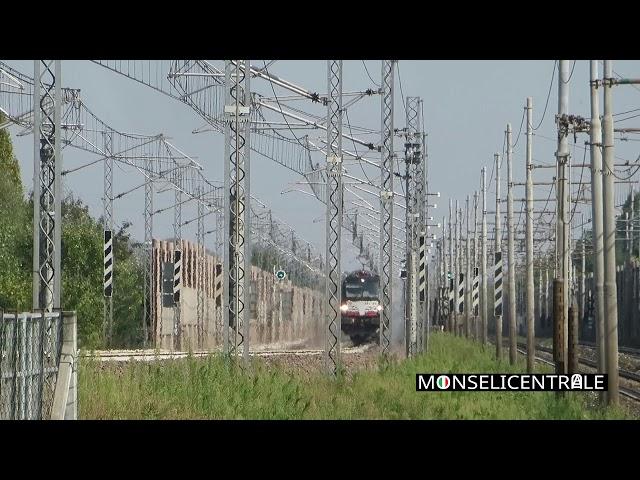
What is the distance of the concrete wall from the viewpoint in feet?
118

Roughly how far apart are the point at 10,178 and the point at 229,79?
2840cm

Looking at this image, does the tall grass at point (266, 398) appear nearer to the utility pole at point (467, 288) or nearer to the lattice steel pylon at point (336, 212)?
the lattice steel pylon at point (336, 212)

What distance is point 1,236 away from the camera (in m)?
35.1

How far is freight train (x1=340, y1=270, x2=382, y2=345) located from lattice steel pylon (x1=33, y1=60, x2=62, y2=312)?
37.1 metres

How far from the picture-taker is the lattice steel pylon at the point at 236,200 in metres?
20.8

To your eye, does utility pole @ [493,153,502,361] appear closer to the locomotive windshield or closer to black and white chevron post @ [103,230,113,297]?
the locomotive windshield

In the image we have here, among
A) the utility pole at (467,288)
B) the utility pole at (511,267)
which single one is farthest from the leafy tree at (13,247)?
the utility pole at (467,288)

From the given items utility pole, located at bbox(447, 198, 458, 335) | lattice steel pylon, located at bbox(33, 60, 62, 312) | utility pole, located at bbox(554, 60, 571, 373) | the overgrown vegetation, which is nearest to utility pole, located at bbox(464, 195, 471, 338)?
utility pole, located at bbox(447, 198, 458, 335)

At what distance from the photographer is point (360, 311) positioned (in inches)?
2111
